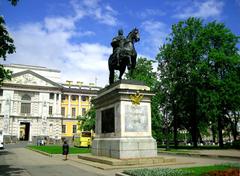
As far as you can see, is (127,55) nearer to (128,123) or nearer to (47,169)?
(128,123)

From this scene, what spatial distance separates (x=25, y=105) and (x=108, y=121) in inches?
3021

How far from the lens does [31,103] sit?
290 ft

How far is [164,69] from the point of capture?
4206 cm

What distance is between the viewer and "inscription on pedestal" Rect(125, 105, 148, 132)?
15438 mm

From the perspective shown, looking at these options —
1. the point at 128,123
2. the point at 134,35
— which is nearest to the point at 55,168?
the point at 128,123

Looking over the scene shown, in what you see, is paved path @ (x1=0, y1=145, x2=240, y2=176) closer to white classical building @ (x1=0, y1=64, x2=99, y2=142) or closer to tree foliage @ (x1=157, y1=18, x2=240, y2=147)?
tree foliage @ (x1=157, y1=18, x2=240, y2=147)

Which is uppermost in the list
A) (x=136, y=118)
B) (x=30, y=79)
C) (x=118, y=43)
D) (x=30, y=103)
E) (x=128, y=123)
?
(x=30, y=79)

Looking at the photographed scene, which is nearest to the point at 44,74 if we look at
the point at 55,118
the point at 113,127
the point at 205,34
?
the point at 55,118

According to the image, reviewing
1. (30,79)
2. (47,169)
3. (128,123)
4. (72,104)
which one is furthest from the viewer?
(72,104)

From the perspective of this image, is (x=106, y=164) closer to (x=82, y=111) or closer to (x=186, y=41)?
(x=186, y=41)

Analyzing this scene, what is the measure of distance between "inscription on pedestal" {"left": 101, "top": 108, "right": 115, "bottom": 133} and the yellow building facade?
78.9m

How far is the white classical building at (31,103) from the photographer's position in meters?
83.9

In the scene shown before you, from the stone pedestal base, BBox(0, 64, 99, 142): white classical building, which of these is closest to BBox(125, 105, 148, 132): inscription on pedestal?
the stone pedestal base

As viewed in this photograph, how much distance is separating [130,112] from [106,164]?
10.2 feet
